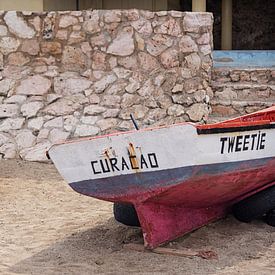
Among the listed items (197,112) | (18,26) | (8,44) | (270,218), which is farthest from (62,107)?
(270,218)

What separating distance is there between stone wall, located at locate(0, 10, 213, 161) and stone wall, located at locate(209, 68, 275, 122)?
3.18 ft

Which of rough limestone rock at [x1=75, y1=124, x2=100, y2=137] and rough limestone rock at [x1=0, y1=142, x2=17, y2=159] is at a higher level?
rough limestone rock at [x1=75, y1=124, x2=100, y2=137]

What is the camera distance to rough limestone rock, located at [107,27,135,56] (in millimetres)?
9711

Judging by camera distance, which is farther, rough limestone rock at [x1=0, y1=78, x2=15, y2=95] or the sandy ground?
rough limestone rock at [x1=0, y1=78, x2=15, y2=95]

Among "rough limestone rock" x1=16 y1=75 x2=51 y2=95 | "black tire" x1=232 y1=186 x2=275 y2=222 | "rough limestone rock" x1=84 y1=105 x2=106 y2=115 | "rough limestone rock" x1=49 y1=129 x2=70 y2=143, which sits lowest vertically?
"rough limestone rock" x1=49 y1=129 x2=70 y2=143

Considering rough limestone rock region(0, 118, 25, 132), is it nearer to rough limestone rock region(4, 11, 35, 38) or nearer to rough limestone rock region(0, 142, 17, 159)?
rough limestone rock region(0, 142, 17, 159)

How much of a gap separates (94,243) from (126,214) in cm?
37

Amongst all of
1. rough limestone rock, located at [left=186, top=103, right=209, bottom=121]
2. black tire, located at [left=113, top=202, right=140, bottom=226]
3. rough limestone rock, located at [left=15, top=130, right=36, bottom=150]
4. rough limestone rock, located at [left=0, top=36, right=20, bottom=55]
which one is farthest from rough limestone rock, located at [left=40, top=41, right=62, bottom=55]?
black tire, located at [left=113, top=202, right=140, bottom=226]

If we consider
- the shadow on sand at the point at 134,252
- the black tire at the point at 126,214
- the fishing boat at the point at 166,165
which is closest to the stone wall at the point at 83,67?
the shadow on sand at the point at 134,252

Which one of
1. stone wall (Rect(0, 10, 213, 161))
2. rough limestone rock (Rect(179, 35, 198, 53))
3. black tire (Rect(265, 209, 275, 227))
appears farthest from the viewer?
rough limestone rock (Rect(179, 35, 198, 53))

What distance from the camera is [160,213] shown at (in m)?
5.59

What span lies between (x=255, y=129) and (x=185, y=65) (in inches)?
177

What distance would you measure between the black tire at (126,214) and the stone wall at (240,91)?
4185 millimetres

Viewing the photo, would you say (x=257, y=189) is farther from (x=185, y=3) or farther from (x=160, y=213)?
(x=185, y=3)
